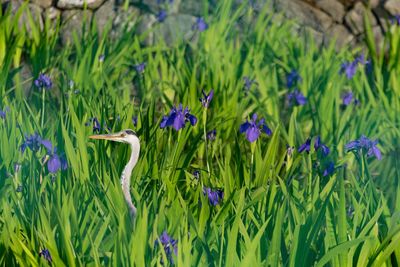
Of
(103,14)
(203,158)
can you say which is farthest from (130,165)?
(103,14)

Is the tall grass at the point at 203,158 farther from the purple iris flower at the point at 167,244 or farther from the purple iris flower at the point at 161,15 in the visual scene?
the purple iris flower at the point at 161,15

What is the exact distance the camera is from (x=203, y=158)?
15.1ft

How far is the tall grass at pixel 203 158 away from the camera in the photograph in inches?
118

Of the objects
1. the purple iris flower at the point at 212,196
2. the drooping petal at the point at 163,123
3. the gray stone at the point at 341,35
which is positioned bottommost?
the gray stone at the point at 341,35

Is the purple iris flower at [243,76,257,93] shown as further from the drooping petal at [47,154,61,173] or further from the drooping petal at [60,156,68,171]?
the drooping petal at [47,154,61,173]

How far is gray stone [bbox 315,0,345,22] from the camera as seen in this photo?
6.14 m

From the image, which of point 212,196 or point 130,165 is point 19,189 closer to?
point 130,165

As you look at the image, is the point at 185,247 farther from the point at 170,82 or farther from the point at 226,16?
the point at 226,16

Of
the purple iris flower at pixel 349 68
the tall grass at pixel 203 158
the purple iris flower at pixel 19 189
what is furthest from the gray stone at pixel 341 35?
the purple iris flower at pixel 19 189

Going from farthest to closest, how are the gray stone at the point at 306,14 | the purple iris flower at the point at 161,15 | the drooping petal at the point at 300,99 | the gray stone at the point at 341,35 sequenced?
1. the gray stone at the point at 341,35
2. the gray stone at the point at 306,14
3. the purple iris flower at the point at 161,15
4. the drooping petal at the point at 300,99

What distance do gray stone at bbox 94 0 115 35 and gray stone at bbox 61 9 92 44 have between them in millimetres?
51

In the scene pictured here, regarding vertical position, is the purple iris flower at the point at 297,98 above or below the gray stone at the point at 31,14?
below

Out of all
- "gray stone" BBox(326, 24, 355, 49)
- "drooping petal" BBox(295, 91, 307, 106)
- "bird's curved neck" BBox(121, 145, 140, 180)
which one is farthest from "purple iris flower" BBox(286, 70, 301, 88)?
"bird's curved neck" BBox(121, 145, 140, 180)

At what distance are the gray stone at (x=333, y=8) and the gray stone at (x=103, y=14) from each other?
129cm
